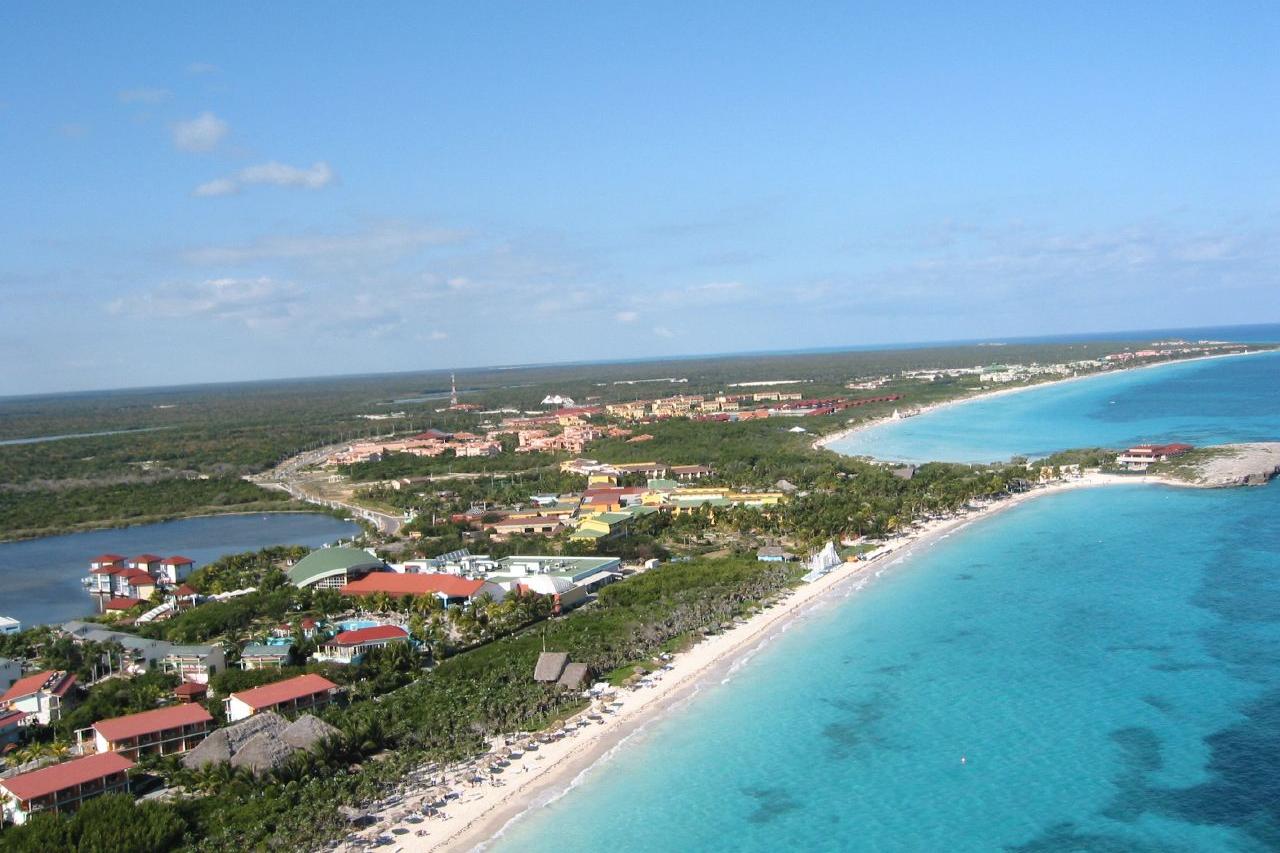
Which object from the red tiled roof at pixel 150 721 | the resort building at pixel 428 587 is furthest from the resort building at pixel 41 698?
the resort building at pixel 428 587

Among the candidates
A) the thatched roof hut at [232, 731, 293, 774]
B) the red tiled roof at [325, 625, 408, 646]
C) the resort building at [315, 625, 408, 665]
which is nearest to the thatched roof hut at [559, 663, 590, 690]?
the resort building at [315, 625, 408, 665]

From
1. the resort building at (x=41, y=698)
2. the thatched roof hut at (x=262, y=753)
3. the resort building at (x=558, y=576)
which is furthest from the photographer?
the resort building at (x=558, y=576)

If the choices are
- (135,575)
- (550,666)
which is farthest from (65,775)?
(135,575)

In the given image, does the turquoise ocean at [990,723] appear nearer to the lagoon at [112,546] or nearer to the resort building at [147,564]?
the lagoon at [112,546]

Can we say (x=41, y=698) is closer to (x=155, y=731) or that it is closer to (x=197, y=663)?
(x=197, y=663)

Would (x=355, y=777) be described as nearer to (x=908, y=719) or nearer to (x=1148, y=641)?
(x=908, y=719)

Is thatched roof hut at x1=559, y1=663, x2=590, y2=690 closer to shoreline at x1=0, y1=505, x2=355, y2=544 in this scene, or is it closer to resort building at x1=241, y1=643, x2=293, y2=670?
resort building at x1=241, y1=643, x2=293, y2=670
